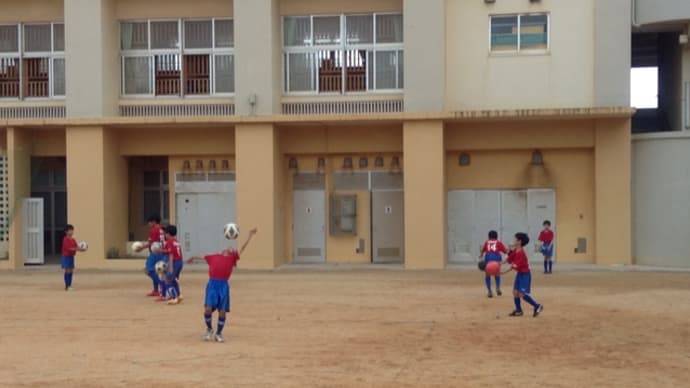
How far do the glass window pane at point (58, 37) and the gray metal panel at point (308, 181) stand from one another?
8.71 meters

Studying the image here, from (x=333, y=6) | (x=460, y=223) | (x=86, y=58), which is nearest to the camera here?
(x=86, y=58)

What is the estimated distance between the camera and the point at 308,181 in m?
29.8

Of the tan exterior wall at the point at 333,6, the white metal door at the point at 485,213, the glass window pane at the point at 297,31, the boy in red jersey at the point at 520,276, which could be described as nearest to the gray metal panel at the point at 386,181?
the white metal door at the point at 485,213

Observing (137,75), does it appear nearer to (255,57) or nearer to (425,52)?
(255,57)

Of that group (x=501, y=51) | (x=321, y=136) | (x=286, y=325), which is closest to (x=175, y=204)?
(x=321, y=136)

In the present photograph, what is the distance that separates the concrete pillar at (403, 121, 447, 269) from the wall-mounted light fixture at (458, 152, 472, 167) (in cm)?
187

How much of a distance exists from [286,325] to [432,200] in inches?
499

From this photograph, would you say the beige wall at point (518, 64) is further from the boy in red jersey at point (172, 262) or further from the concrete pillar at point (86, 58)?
the boy in red jersey at point (172, 262)

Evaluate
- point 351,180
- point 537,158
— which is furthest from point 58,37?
point 537,158

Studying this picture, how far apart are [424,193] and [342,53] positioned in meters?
5.27

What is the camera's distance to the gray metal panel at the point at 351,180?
Answer: 29.6 metres

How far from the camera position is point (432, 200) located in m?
27.2

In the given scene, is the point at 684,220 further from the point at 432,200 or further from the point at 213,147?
the point at 213,147

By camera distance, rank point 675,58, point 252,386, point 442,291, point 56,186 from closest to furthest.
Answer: point 252,386, point 442,291, point 675,58, point 56,186
